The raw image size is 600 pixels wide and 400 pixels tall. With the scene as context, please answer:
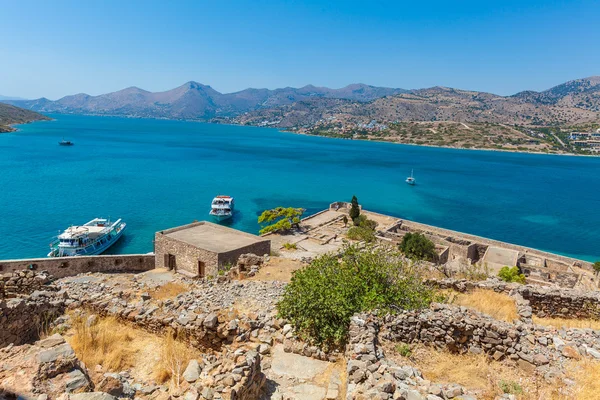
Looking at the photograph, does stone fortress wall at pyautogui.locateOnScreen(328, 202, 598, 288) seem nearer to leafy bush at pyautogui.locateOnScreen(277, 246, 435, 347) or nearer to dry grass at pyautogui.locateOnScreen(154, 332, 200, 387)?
leafy bush at pyautogui.locateOnScreen(277, 246, 435, 347)

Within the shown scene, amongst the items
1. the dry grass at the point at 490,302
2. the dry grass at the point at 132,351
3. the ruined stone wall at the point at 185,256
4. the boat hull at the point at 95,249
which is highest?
the dry grass at the point at 132,351

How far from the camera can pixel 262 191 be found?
2830 inches

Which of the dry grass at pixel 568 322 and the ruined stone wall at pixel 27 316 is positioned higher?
the ruined stone wall at pixel 27 316

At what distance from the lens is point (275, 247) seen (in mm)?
34875

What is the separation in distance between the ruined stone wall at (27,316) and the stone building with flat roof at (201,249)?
32.9 ft

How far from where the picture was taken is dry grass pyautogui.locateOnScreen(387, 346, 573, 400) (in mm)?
6750

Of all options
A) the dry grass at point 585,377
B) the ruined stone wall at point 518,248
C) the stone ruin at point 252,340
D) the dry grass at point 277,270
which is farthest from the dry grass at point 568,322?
the ruined stone wall at point 518,248

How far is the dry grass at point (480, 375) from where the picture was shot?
Answer: 6.75m

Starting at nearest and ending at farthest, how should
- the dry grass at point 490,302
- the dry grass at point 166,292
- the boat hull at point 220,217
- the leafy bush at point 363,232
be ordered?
the dry grass at point 490,302, the dry grass at point 166,292, the leafy bush at point 363,232, the boat hull at point 220,217

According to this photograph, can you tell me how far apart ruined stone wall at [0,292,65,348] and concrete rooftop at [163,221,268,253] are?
1053 centimetres

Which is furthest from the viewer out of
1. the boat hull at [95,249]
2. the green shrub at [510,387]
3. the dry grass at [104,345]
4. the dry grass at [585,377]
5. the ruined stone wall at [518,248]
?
the ruined stone wall at [518,248]

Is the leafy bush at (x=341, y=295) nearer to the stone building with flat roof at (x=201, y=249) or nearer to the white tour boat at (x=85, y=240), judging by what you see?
the stone building with flat roof at (x=201, y=249)

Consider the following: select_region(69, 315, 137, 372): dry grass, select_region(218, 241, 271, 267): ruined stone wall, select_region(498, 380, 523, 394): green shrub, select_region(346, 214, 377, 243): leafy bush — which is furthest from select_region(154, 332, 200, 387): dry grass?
select_region(346, 214, 377, 243): leafy bush

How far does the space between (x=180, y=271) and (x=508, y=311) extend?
1815 cm
